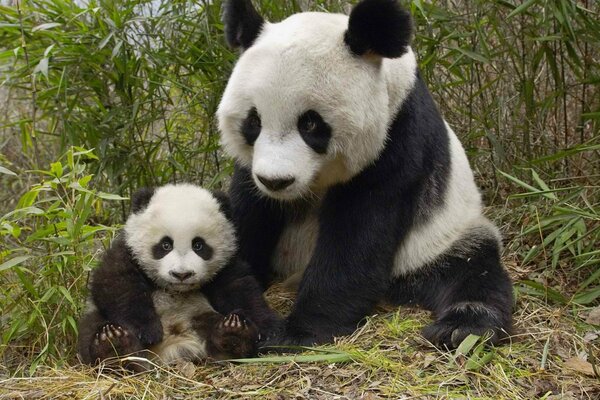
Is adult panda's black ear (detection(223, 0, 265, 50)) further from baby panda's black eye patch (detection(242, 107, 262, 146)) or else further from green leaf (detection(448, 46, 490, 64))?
green leaf (detection(448, 46, 490, 64))

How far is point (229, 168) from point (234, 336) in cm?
163

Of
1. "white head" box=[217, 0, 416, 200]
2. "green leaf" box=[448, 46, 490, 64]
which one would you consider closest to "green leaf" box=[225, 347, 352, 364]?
"white head" box=[217, 0, 416, 200]

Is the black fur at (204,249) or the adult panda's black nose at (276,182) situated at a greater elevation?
the adult panda's black nose at (276,182)

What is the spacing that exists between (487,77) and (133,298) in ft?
8.61

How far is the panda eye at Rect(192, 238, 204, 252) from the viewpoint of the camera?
3.10 m

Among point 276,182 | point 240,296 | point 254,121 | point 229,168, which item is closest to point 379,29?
point 254,121

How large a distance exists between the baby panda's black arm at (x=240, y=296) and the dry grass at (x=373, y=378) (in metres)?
0.21

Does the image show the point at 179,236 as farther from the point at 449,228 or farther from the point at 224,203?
the point at 449,228

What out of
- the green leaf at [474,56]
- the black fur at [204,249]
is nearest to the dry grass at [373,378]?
the black fur at [204,249]

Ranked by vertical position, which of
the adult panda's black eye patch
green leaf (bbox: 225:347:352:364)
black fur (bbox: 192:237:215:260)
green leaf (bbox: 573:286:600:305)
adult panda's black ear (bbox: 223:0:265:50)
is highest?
adult panda's black ear (bbox: 223:0:265:50)

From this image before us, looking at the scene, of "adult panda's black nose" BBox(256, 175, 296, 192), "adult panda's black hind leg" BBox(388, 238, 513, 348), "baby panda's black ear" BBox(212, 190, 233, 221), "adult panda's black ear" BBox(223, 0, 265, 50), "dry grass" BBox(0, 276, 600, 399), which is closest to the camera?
"dry grass" BBox(0, 276, 600, 399)

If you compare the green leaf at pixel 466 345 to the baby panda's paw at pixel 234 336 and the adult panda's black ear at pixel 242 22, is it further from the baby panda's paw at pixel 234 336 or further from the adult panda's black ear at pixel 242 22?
the adult panda's black ear at pixel 242 22

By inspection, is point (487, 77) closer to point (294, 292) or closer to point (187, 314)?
point (294, 292)

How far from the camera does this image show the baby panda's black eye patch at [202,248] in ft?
10.2
